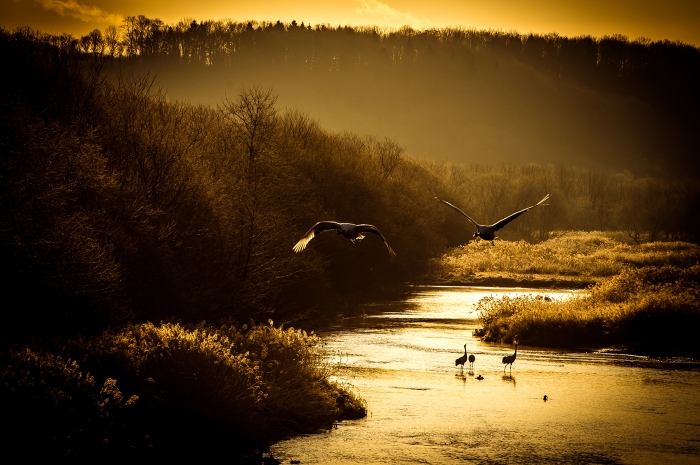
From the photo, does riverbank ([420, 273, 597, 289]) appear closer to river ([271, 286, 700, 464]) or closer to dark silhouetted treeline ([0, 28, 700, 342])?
dark silhouetted treeline ([0, 28, 700, 342])

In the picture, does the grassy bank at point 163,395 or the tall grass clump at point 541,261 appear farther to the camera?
the tall grass clump at point 541,261

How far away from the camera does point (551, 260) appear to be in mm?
95438

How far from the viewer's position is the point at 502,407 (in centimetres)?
3061

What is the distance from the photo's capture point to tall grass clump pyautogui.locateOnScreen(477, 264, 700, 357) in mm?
44250

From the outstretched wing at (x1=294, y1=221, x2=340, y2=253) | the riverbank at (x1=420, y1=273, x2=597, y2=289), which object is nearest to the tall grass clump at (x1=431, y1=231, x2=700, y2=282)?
the riverbank at (x1=420, y1=273, x2=597, y2=289)

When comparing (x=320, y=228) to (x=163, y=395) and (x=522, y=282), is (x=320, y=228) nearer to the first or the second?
(x=163, y=395)

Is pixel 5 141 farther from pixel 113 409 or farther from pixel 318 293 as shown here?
pixel 318 293

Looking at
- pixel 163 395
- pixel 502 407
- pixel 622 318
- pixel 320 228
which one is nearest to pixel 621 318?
pixel 622 318

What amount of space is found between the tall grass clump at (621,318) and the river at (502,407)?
1.95 metres

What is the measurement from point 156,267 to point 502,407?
14.8m

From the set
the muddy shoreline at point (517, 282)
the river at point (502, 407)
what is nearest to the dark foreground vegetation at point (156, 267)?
the river at point (502, 407)

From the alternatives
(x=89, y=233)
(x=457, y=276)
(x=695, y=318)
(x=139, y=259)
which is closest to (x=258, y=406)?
(x=89, y=233)

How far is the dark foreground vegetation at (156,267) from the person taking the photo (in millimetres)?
21938

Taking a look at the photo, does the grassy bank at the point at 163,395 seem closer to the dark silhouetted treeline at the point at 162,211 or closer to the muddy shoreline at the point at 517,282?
the dark silhouetted treeline at the point at 162,211
